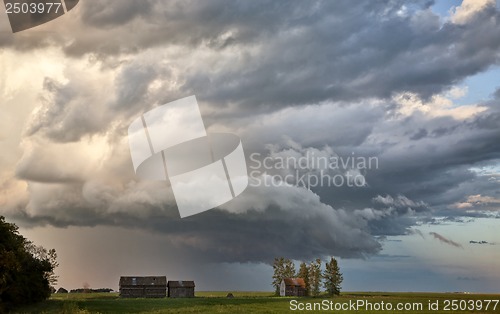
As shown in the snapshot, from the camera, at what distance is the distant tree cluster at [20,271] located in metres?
68.7

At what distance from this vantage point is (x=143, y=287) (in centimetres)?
12838

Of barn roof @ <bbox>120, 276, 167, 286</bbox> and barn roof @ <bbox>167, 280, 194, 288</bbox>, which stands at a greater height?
barn roof @ <bbox>120, 276, 167, 286</bbox>

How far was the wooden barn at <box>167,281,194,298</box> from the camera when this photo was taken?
130 m

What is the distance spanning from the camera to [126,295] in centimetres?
12569

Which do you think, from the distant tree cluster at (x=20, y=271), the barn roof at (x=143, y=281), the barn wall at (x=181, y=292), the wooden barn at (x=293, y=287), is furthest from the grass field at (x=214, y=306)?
the wooden barn at (x=293, y=287)

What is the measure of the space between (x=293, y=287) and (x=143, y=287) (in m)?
39.2

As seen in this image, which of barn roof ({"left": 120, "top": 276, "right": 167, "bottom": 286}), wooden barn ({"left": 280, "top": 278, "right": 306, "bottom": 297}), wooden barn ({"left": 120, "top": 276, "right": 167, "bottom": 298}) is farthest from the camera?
wooden barn ({"left": 280, "top": 278, "right": 306, "bottom": 297})

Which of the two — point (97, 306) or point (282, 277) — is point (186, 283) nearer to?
point (282, 277)

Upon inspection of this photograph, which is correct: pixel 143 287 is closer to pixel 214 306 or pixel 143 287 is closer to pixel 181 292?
pixel 181 292

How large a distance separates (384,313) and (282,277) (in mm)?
84202

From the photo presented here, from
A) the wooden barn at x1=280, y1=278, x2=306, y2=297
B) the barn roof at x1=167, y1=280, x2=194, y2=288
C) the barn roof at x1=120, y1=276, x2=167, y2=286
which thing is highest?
the barn roof at x1=120, y1=276, x2=167, y2=286

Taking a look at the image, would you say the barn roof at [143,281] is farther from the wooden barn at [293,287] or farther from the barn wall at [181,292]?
the wooden barn at [293,287]

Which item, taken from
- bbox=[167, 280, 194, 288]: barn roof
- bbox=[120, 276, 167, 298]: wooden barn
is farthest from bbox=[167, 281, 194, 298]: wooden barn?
bbox=[120, 276, 167, 298]: wooden barn

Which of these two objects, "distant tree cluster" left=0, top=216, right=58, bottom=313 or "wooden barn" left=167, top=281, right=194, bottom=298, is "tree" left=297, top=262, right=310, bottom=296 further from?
"distant tree cluster" left=0, top=216, right=58, bottom=313
